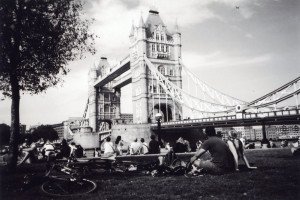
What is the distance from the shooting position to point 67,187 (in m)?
7.55

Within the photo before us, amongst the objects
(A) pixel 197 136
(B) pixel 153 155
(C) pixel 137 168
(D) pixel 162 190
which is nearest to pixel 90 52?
(B) pixel 153 155

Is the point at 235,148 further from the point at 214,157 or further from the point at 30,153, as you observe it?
the point at 30,153

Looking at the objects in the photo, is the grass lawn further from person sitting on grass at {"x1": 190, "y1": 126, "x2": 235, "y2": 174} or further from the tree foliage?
the tree foliage

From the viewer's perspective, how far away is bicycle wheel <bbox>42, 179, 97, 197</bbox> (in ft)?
23.9

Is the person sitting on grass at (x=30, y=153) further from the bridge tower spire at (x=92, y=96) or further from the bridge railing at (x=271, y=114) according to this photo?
the bridge tower spire at (x=92, y=96)

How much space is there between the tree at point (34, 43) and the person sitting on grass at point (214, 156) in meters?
8.20

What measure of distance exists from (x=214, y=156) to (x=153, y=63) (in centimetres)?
5060

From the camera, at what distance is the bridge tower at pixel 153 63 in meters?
56.1

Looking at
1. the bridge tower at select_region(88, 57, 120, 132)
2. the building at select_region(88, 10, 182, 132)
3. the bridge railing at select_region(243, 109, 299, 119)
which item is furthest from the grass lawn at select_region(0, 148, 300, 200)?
the bridge tower at select_region(88, 57, 120, 132)

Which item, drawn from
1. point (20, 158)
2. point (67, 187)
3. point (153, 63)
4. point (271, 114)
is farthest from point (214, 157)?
point (153, 63)

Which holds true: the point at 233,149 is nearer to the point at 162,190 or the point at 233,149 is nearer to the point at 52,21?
the point at 162,190

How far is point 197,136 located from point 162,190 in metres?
48.7

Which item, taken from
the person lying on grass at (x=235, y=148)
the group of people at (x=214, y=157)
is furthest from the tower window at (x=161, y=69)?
the group of people at (x=214, y=157)

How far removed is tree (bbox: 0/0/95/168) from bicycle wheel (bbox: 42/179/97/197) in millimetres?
6090
